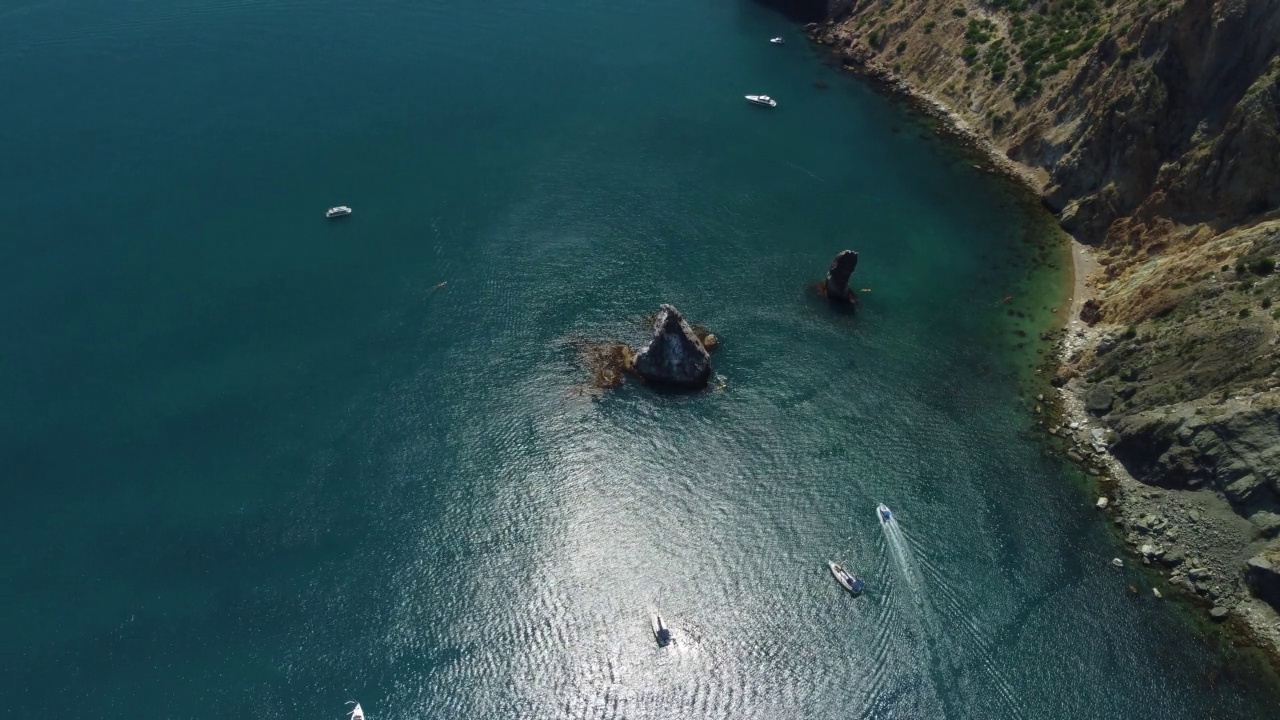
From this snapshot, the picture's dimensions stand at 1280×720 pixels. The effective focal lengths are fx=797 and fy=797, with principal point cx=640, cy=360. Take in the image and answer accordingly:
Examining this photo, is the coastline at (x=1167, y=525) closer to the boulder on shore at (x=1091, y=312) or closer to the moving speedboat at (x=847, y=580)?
the boulder on shore at (x=1091, y=312)

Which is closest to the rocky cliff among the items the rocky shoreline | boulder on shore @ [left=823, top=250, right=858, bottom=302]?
the rocky shoreline

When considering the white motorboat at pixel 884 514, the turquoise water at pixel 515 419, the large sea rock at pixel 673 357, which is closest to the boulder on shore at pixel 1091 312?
the turquoise water at pixel 515 419

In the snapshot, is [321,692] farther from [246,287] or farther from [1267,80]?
[1267,80]

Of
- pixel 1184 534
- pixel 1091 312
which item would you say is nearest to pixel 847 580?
pixel 1184 534

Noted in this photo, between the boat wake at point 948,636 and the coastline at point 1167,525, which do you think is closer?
the boat wake at point 948,636

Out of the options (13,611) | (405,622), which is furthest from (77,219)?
(405,622)

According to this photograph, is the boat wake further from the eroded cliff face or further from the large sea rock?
the eroded cliff face
